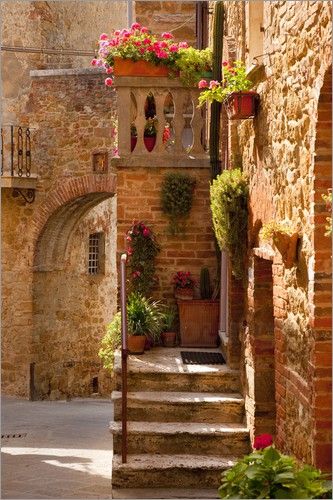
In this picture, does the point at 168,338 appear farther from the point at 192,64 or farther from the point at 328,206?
the point at 328,206

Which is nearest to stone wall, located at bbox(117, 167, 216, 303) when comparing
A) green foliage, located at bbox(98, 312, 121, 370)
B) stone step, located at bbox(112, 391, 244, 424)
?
green foliage, located at bbox(98, 312, 121, 370)

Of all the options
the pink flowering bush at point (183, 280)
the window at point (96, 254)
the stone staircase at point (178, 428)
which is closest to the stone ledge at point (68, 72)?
the window at point (96, 254)

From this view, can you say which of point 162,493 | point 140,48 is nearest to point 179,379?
point 162,493

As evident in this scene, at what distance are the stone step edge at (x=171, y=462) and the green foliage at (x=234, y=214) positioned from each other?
1737mm

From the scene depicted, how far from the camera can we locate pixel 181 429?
349 inches

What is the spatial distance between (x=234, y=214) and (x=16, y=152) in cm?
978

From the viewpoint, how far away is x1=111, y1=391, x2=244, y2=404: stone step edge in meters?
9.20

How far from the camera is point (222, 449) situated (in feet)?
29.0

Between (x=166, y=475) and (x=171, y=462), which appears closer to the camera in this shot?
(x=166, y=475)

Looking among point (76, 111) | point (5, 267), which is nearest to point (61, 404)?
point (5, 267)

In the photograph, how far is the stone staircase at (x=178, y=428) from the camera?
27.5 ft

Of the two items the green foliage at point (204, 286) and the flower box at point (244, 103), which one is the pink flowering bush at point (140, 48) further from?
the flower box at point (244, 103)

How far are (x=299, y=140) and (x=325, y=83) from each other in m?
0.84

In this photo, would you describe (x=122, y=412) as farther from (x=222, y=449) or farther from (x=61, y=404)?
(x=61, y=404)
